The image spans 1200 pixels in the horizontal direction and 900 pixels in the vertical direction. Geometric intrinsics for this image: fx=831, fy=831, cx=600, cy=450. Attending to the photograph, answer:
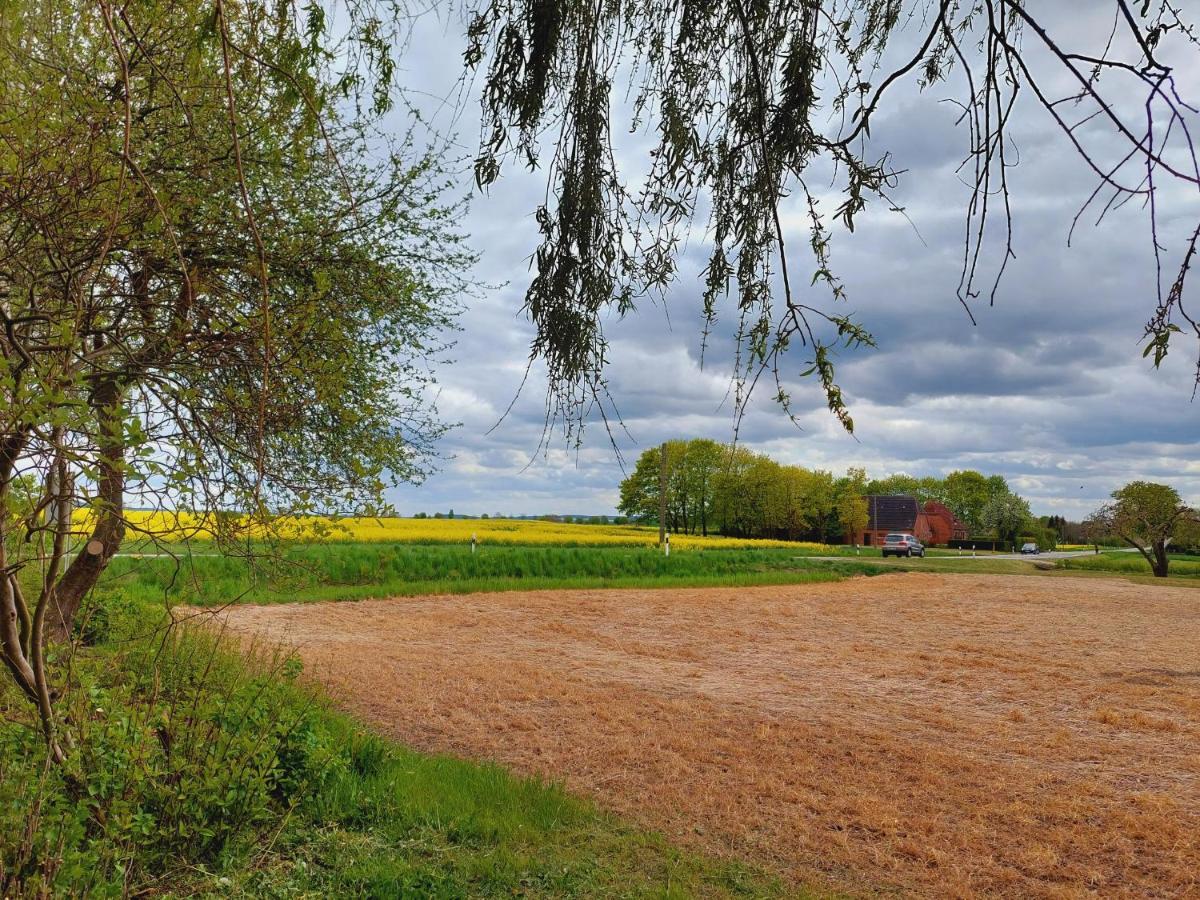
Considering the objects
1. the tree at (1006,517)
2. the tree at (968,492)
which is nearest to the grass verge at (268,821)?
the tree at (1006,517)

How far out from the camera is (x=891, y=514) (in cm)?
5603

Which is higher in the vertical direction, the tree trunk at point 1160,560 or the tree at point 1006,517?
the tree at point 1006,517

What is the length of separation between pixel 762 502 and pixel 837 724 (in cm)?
2776

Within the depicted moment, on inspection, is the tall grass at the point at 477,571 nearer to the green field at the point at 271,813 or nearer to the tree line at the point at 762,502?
the tree line at the point at 762,502

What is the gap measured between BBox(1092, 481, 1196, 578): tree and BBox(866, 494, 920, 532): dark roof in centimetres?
2550

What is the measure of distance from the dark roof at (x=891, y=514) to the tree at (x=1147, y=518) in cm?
2550

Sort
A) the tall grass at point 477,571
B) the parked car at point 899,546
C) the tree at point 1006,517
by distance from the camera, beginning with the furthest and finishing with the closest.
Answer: the tree at point 1006,517
the parked car at point 899,546
the tall grass at point 477,571

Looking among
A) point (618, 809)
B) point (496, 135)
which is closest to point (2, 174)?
point (496, 135)

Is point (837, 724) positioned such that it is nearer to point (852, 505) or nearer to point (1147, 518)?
point (1147, 518)

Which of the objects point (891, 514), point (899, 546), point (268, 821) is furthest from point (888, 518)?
point (268, 821)

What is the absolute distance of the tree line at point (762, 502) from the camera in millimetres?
30578

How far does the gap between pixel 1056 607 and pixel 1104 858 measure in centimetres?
1296

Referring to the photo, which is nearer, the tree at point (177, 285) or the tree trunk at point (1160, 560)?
the tree at point (177, 285)

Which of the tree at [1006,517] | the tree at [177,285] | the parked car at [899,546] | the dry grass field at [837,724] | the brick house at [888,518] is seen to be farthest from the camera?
the tree at [1006,517]
